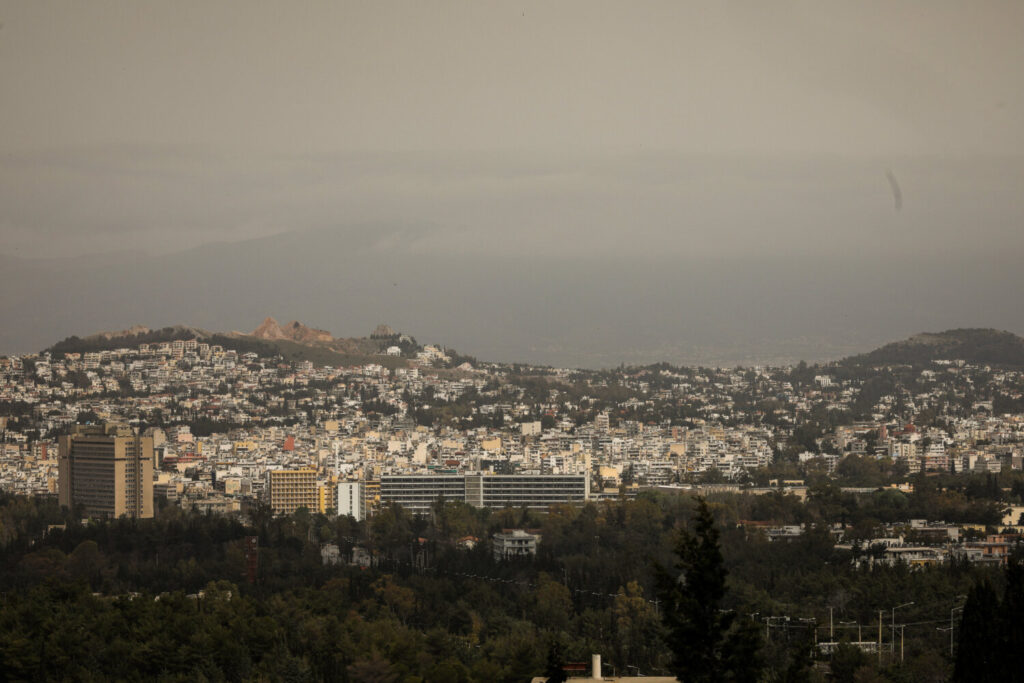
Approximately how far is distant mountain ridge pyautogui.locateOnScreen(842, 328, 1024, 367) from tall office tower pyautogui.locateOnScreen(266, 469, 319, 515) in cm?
7099

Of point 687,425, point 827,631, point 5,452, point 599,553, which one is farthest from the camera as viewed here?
point 687,425

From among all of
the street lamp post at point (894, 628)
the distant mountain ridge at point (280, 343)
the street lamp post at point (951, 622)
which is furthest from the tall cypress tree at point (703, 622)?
the distant mountain ridge at point (280, 343)

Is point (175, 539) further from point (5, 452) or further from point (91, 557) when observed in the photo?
point (5, 452)

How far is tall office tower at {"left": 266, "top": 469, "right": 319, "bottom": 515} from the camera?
8750cm

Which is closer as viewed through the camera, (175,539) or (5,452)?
(175,539)

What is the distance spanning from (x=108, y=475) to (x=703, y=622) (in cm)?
6770

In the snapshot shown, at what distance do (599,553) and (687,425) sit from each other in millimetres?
66688

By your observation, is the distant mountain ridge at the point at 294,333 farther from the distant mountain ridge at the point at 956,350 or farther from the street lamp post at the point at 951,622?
the street lamp post at the point at 951,622

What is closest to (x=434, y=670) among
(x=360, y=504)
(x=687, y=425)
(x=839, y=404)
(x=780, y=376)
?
(x=360, y=504)

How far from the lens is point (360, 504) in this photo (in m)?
87.1

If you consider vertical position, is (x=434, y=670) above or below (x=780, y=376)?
below

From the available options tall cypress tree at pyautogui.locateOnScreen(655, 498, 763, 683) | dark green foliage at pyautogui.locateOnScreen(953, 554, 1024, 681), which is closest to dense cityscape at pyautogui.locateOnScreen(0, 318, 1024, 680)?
tall cypress tree at pyautogui.locateOnScreen(655, 498, 763, 683)

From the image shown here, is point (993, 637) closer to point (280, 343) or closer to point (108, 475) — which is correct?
point (108, 475)

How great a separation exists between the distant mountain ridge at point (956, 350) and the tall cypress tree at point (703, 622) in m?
123
